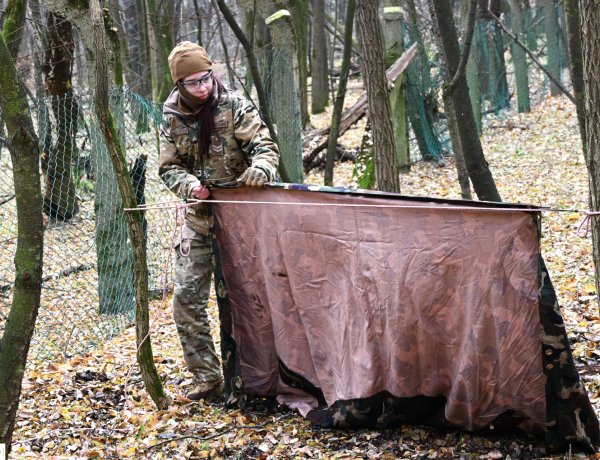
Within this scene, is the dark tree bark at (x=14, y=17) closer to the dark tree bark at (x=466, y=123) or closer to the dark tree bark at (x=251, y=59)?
the dark tree bark at (x=251, y=59)

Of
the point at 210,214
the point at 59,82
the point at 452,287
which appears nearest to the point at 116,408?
the point at 210,214

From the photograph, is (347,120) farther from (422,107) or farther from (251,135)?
(251,135)

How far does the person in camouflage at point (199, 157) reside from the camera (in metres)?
4.57

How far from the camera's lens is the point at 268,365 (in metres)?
4.67

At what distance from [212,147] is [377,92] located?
83.9 inches

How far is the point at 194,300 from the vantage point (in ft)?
15.5

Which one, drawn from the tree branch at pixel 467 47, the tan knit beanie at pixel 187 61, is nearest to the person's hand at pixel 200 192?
the tan knit beanie at pixel 187 61

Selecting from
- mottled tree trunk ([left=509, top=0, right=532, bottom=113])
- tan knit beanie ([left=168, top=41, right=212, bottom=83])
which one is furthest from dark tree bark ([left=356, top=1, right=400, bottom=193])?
mottled tree trunk ([left=509, top=0, right=532, bottom=113])

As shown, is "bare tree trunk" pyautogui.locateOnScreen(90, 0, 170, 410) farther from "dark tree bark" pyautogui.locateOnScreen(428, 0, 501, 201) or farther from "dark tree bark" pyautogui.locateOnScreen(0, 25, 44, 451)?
"dark tree bark" pyautogui.locateOnScreen(428, 0, 501, 201)

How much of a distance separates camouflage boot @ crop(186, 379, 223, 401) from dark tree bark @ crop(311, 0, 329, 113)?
52.9 feet

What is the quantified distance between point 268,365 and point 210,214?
101 cm

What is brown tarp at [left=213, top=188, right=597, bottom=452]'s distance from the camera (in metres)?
3.44

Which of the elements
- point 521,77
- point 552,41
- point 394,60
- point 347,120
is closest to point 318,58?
point 521,77

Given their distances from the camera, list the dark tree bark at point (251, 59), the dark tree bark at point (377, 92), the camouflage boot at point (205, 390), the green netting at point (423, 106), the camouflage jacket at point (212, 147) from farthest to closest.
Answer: the green netting at point (423, 106)
the dark tree bark at point (251, 59)
the dark tree bark at point (377, 92)
the camouflage boot at point (205, 390)
the camouflage jacket at point (212, 147)
